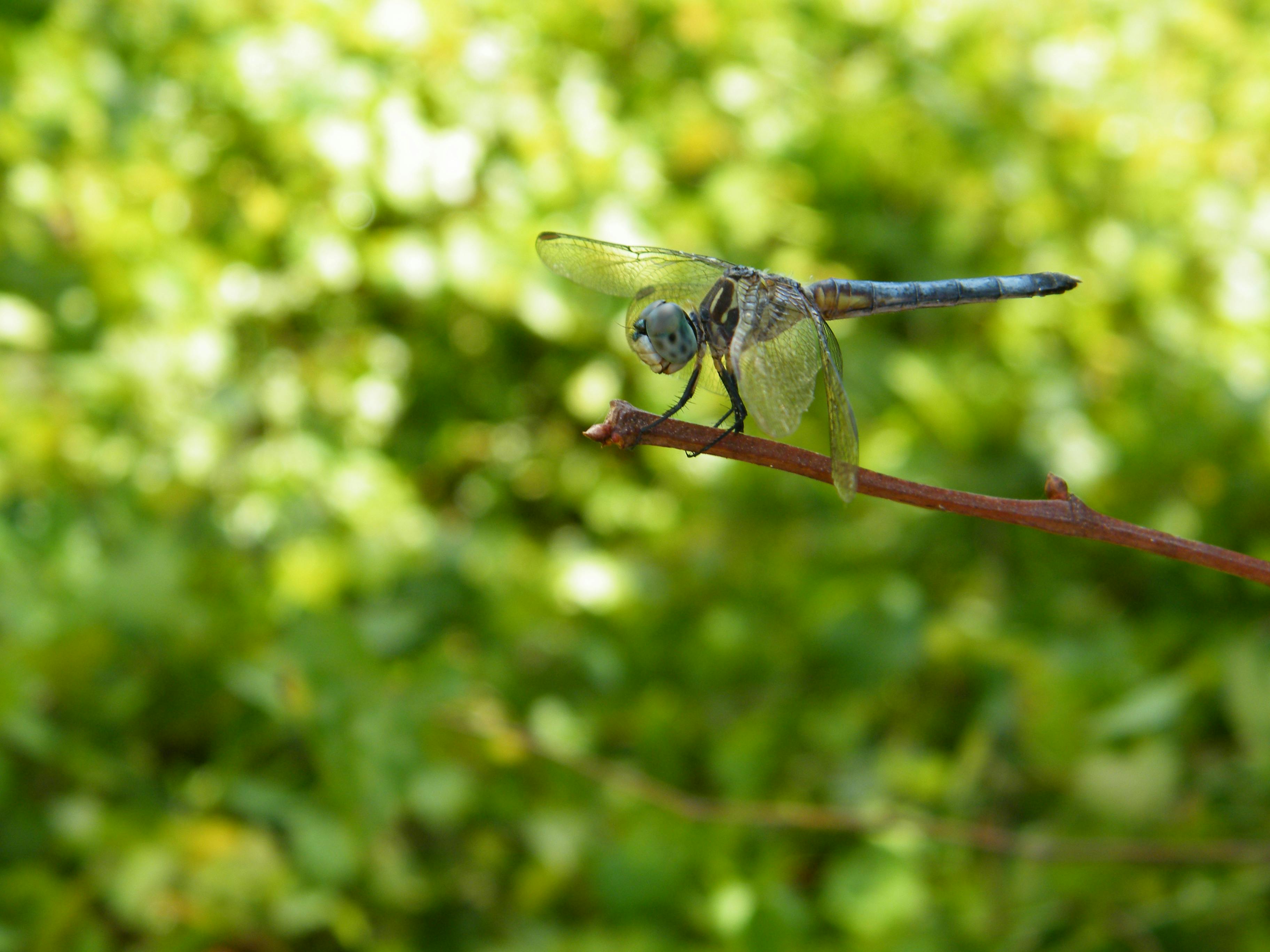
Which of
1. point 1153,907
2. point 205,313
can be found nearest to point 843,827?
point 1153,907

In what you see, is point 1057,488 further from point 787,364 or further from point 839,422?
point 787,364

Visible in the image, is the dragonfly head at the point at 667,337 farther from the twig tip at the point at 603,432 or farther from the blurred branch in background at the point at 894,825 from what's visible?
the blurred branch in background at the point at 894,825

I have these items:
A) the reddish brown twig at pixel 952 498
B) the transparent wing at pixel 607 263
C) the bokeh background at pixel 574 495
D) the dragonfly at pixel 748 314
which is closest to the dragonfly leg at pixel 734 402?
the dragonfly at pixel 748 314

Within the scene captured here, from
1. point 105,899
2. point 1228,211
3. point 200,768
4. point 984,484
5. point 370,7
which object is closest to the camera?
point 105,899

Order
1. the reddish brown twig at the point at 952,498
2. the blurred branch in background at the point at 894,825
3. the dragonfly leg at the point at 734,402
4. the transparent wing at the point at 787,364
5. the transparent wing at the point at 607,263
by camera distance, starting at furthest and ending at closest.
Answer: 1. the blurred branch in background at the point at 894,825
2. the transparent wing at the point at 607,263
3. the dragonfly leg at the point at 734,402
4. the transparent wing at the point at 787,364
5. the reddish brown twig at the point at 952,498

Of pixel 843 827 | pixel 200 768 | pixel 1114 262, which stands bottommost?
pixel 200 768

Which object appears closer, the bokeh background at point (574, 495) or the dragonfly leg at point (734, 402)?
the dragonfly leg at point (734, 402)

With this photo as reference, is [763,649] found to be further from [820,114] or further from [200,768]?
[820,114]
